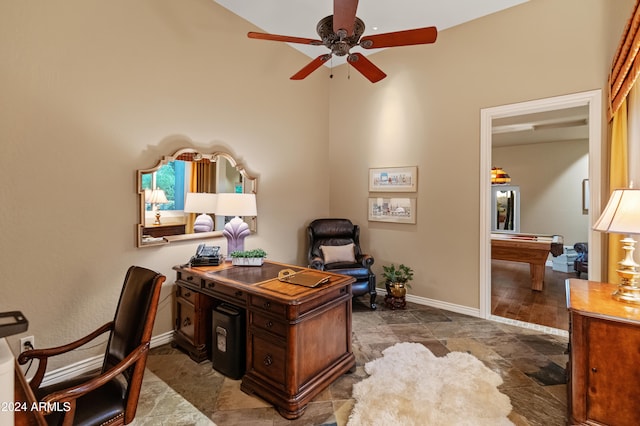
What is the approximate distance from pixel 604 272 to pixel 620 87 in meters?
1.68

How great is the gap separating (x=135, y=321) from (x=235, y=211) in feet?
4.56

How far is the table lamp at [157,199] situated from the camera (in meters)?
2.81

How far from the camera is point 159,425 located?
1870 mm

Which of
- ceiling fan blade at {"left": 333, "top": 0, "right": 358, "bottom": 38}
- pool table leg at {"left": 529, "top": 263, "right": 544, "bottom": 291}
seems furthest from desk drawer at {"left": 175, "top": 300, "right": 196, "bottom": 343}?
pool table leg at {"left": 529, "top": 263, "right": 544, "bottom": 291}

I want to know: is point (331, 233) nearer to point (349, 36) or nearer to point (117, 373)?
point (349, 36)

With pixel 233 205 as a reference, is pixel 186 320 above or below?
below

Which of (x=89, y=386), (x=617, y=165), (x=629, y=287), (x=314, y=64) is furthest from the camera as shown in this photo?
(x=314, y=64)

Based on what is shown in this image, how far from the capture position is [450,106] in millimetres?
3787

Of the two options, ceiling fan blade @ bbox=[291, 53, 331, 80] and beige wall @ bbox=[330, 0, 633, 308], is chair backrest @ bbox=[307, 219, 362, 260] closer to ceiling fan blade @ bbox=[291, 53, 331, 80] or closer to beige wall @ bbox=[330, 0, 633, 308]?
beige wall @ bbox=[330, 0, 633, 308]

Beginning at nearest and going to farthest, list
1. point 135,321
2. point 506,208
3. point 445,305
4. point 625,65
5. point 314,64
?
1. point 135,321
2. point 625,65
3. point 314,64
4. point 445,305
5. point 506,208

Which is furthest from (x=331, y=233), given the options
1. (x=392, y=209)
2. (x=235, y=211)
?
(x=235, y=211)

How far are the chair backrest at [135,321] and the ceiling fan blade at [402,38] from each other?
2.16 metres

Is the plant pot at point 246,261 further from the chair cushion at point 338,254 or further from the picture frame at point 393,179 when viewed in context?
the picture frame at point 393,179

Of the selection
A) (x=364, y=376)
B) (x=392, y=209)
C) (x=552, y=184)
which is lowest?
(x=364, y=376)
